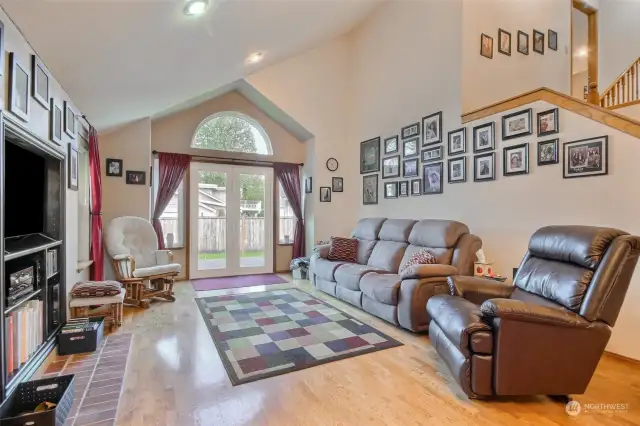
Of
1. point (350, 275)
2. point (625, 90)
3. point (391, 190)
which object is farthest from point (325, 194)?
point (625, 90)

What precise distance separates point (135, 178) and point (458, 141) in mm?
4512

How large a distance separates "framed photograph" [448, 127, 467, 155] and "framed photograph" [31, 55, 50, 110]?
4081mm

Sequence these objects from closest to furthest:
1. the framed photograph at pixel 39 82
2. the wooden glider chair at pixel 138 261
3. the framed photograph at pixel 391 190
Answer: the framed photograph at pixel 39 82 < the wooden glider chair at pixel 138 261 < the framed photograph at pixel 391 190

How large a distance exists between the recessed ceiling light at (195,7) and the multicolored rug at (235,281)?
3634 millimetres

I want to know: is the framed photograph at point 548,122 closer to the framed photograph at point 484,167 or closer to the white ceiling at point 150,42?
the framed photograph at point 484,167

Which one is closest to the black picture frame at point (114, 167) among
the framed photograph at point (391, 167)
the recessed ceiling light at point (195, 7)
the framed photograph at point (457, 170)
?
the recessed ceiling light at point (195, 7)

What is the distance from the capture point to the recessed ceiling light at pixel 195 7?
2.38 m

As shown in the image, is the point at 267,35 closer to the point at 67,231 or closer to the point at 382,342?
the point at 67,231

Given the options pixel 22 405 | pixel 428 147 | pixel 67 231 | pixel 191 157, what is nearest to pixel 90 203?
pixel 67 231

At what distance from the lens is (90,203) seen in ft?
13.5

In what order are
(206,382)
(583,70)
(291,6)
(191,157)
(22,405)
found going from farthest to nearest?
1. (583,70)
2. (191,157)
3. (291,6)
4. (206,382)
5. (22,405)

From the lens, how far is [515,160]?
352cm

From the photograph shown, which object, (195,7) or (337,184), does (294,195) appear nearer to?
(337,184)

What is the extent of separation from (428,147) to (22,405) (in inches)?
182
